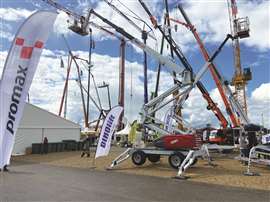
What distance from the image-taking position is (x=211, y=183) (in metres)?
9.48

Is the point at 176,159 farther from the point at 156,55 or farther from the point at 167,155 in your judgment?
→ the point at 156,55

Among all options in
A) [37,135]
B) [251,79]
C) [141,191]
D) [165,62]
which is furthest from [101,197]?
[251,79]

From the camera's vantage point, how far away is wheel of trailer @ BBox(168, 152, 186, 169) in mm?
12906

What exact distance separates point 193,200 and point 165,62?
42.0ft

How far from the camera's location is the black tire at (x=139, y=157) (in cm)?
1414

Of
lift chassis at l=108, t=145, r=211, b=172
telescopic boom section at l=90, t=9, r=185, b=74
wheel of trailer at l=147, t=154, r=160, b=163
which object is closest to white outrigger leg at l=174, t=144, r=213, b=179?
lift chassis at l=108, t=145, r=211, b=172

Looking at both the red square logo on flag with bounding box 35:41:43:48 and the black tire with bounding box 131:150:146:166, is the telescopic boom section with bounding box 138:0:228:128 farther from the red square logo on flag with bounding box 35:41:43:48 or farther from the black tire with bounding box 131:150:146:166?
the red square logo on flag with bounding box 35:41:43:48

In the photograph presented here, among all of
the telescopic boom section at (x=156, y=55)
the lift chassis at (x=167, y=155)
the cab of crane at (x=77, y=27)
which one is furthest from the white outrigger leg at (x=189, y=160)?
the cab of crane at (x=77, y=27)

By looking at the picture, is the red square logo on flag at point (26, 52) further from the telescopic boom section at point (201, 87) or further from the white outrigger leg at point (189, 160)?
the telescopic boom section at point (201, 87)

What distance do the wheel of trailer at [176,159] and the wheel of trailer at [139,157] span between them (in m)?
1.57

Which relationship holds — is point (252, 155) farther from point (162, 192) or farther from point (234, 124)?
point (234, 124)

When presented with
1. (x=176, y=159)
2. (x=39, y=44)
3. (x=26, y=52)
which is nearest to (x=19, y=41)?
(x=26, y=52)

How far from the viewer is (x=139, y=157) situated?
1423cm

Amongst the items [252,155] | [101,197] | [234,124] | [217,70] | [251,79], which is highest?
[251,79]
